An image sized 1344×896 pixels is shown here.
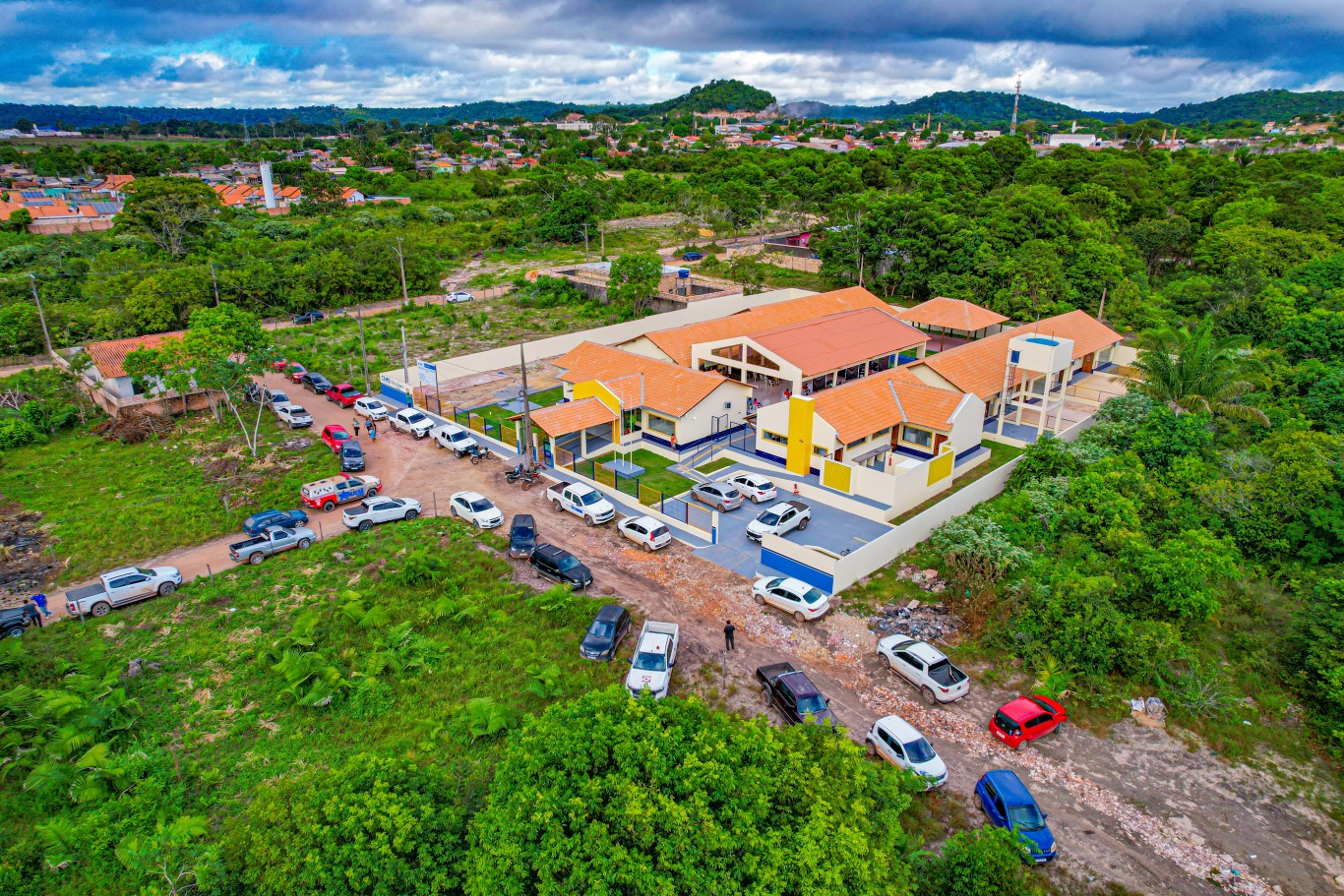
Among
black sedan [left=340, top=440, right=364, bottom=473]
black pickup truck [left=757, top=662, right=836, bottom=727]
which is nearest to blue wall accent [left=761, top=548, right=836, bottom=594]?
black pickup truck [left=757, top=662, right=836, bottom=727]

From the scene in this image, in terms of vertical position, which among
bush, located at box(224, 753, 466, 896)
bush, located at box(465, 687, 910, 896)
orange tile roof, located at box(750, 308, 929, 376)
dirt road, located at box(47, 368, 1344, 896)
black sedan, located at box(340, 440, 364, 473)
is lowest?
dirt road, located at box(47, 368, 1344, 896)

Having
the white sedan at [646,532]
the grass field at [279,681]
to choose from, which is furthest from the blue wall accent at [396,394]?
the white sedan at [646,532]

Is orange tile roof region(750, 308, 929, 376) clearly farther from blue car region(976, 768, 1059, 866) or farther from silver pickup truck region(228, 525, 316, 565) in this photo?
blue car region(976, 768, 1059, 866)

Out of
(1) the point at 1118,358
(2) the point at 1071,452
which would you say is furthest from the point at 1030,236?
(2) the point at 1071,452

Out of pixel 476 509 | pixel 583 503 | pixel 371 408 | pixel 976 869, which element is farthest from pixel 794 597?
pixel 371 408

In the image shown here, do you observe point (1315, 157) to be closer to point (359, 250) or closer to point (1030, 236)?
point (1030, 236)

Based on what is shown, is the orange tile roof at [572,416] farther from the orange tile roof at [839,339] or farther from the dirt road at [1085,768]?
the orange tile roof at [839,339]
